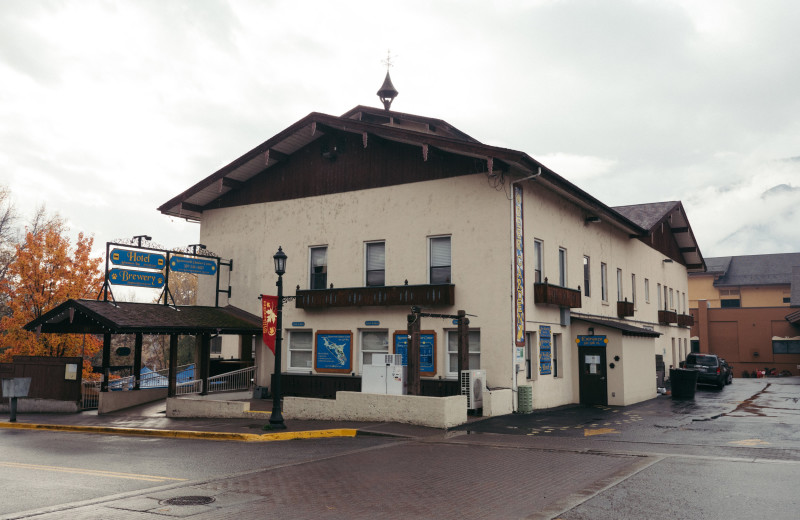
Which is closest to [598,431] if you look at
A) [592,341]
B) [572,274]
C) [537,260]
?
[537,260]

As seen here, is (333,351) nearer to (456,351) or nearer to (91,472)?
(456,351)

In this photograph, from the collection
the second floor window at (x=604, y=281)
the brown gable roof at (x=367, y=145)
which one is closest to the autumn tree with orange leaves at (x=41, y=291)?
the brown gable roof at (x=367, y=145)

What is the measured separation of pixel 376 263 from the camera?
22375mm

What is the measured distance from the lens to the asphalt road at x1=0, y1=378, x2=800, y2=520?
26.0 ft

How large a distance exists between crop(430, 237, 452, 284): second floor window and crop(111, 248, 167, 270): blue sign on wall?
1040 centimetres

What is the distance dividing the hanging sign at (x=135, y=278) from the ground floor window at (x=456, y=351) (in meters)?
11.3

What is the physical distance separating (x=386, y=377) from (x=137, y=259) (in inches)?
432

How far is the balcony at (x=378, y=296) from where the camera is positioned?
786 inches

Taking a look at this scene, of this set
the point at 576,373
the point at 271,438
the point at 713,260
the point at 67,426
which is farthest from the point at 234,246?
the point at 713,260

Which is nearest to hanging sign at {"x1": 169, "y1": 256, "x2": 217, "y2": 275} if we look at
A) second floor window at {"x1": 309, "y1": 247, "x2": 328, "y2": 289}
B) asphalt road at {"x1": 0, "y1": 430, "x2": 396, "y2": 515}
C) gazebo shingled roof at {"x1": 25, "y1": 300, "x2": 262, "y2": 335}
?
gazebo shingled roof at {"x1": 25, "y1": 300, "x2": 262, "y2": 335}

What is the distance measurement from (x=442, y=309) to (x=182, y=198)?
40.4 feet

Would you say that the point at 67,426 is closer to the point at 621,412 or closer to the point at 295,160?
the point at 295,160

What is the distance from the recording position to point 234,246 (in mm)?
26047

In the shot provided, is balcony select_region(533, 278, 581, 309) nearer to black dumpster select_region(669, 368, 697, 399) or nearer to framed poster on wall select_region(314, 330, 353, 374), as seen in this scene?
black dumpster select_region(669, 368, 697, 399)
